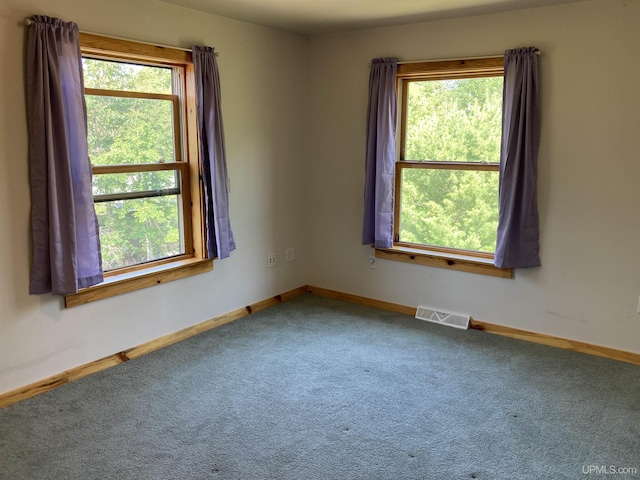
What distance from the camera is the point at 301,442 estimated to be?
258 cm

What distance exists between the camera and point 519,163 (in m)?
3.66

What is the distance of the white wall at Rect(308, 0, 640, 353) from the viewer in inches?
133

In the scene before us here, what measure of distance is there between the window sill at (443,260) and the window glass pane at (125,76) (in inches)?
86.6

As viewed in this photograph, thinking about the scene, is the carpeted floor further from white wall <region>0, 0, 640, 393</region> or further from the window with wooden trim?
the window with wooden trim

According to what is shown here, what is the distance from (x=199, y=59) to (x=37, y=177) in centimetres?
140

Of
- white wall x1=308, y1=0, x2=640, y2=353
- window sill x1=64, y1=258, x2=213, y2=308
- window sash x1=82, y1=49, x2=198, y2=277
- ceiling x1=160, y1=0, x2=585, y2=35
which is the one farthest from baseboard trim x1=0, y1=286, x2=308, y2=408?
ceiling x1=160, y1=0, x2=585, y2=35

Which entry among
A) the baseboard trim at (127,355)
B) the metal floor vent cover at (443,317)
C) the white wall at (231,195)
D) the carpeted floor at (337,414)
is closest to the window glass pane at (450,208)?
the metal floor vent cover at (443,317)

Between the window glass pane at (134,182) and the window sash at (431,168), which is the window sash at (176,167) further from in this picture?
the window sash at (431,168)

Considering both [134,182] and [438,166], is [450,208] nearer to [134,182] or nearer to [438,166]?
[438,166]

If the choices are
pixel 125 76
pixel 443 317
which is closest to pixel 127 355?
pixel 125 76

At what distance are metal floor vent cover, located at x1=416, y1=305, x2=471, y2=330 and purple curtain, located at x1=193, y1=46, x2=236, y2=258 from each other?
1.69m

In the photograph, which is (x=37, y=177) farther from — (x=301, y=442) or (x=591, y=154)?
(x=591, y=154)

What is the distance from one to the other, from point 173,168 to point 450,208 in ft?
7.14

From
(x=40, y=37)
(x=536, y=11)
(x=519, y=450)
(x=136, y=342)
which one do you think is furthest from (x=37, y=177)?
(x=536, y=11)
